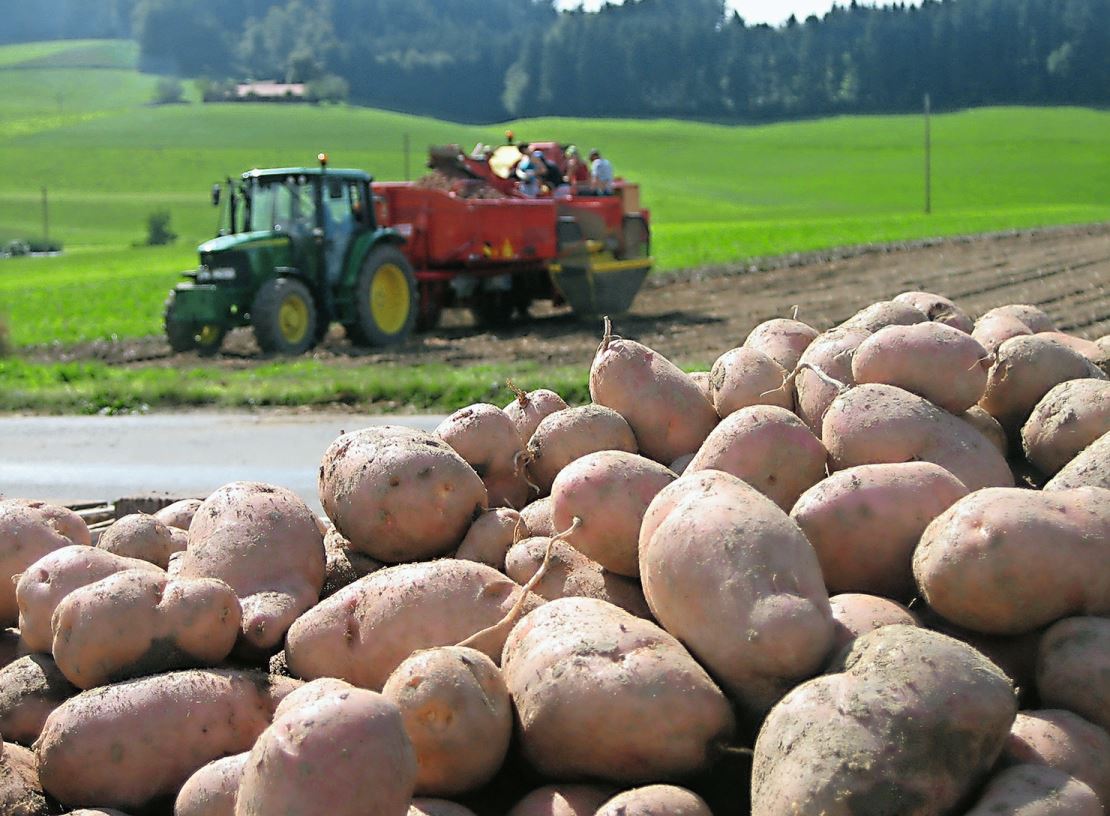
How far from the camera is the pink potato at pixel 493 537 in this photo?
3191mm

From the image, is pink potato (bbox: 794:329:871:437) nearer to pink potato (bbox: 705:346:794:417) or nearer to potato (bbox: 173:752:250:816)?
pink potato (bbox: 705:346:794:417)

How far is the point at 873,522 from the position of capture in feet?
9.12

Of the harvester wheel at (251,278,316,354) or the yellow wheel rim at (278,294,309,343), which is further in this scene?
the yellow wheel rim at (278,294,309,343)

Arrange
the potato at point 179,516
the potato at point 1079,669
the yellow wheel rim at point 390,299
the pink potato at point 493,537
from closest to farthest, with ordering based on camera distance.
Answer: the potato at point 1079,669, the pink potato at point 493,537, the potato at point 179,516, the yellow wheel rim at point 390,299

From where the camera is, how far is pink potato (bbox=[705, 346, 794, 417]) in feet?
11.6

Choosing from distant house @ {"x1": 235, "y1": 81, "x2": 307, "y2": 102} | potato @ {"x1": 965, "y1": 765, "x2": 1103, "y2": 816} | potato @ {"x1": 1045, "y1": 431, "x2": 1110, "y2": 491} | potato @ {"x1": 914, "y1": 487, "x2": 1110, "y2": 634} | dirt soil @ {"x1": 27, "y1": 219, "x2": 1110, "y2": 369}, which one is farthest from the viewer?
distant house @ {"x1": 235, "y1": 81, "x2": 307, "y2": 102}

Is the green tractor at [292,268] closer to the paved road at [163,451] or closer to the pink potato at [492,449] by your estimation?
the paved road at [163,451]

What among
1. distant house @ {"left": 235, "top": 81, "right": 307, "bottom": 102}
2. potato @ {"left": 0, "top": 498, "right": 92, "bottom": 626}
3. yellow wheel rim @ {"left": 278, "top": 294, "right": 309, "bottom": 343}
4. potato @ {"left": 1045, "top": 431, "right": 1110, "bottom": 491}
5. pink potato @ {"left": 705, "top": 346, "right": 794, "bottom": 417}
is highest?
distant house @ {"left": 235, "top": 81, "right": 307, "bottom": 102}

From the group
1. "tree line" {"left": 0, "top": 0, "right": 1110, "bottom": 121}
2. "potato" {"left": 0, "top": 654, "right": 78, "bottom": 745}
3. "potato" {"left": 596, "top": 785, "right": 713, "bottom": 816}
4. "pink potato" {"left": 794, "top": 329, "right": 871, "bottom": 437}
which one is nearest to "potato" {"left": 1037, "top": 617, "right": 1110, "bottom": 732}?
"potato" {"left": 596, "top": 785, "right": 713, "bottom": 816}

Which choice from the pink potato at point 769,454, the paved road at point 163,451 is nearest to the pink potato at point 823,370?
the pink potato at point 769,454

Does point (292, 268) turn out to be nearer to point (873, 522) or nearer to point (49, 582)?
point (49, 582)

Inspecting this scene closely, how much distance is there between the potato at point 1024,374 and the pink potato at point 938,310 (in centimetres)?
33

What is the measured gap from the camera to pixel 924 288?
843 inches

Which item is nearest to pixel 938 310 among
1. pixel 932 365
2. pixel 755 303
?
pixel 932 365
